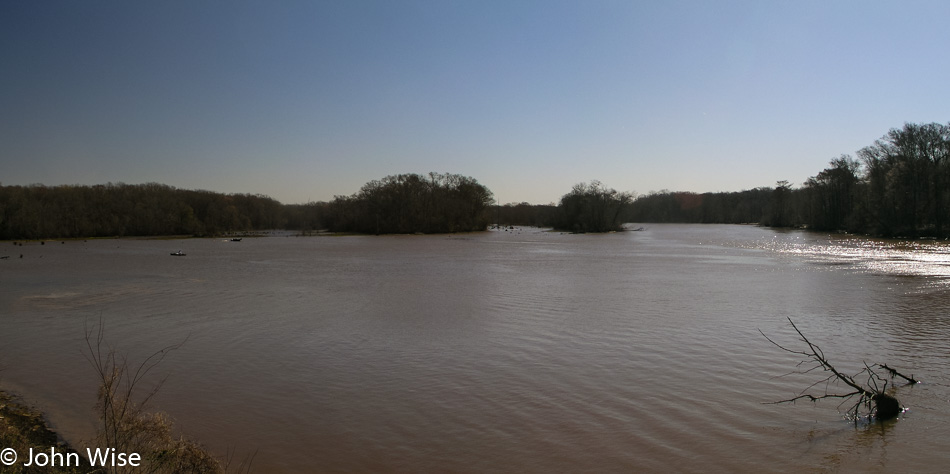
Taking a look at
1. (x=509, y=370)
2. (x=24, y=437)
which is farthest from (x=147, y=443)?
(x=509, y=370)

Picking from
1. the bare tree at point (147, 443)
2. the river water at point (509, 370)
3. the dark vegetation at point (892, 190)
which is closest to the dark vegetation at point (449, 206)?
the dark vegetation at point (892, 190)

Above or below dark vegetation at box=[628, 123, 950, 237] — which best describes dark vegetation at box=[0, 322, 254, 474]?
below

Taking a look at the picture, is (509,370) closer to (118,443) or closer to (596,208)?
(118,443)

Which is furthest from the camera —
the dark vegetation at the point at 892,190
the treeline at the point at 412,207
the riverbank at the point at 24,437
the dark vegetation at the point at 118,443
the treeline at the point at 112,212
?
the treeline at the point at 412,207

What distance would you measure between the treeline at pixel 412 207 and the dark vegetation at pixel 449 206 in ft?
0.56

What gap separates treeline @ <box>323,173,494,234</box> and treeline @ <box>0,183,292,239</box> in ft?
68.9

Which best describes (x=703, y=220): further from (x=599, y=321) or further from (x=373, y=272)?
(x=599, y=321)

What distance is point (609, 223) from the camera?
317 ft

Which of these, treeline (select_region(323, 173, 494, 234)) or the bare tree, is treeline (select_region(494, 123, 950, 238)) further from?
the bare tree

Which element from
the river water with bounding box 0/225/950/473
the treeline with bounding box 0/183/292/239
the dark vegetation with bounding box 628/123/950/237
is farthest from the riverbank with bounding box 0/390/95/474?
the treeline with bounding box 0/183/292/239

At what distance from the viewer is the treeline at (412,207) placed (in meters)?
91.0

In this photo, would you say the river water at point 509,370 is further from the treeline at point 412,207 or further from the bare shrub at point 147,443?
the treeline at point 412,207

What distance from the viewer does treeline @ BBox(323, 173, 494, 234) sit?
91.0 m

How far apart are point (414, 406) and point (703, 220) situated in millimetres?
167256
